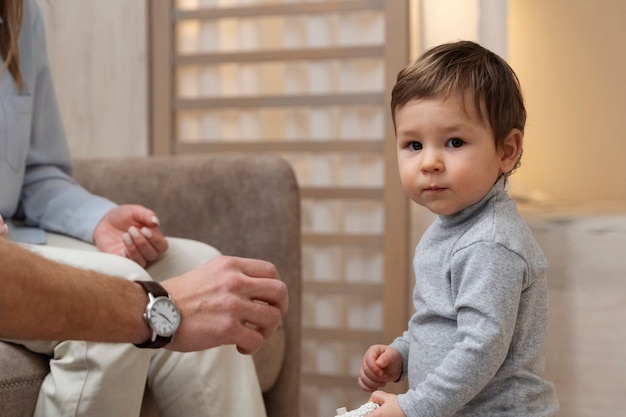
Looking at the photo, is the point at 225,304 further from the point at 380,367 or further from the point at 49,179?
the point at 49,179

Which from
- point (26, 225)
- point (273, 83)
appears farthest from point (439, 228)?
point (273, 83)

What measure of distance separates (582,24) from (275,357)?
274cm

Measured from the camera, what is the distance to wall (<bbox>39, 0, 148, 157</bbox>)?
2727mm

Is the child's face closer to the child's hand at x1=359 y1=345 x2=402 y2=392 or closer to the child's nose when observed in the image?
the child's nose

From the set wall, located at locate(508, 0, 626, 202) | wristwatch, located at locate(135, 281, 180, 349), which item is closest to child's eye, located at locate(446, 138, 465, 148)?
wristwatch, located at locate(135, 281, 180, 349)

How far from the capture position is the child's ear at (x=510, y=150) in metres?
1.09

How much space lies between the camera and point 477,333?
3.20 feet

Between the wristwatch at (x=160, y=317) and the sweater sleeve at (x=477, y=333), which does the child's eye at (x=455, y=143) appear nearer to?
the sweater sleeve at (x=477, y=333)

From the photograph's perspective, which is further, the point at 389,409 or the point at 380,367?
the point at 380,367

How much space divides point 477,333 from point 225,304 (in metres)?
0.31

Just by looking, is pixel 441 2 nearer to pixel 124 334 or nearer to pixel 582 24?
pixel 124 334

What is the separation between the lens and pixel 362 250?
250 cm

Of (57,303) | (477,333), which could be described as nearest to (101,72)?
(57,303)

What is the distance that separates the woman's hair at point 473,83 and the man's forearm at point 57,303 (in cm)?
43
